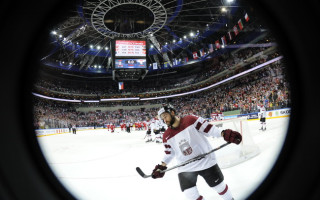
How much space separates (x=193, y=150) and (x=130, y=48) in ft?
26.7

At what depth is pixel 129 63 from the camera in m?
9.20

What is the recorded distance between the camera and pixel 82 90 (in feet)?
100

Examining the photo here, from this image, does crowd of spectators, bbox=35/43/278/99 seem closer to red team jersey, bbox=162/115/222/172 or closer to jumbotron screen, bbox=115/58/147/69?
jumbotron screen, bbox=115/58/147/69

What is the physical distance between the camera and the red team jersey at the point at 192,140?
191 centimetres

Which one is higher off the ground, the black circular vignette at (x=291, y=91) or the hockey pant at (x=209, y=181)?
the black circular vignette at (x=291, y=91)

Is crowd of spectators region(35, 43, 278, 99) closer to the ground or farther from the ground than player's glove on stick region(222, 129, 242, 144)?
farther from the ground

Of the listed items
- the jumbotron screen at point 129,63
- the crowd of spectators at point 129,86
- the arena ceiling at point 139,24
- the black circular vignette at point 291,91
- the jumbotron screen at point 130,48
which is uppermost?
the arena ceiling at point 139,24

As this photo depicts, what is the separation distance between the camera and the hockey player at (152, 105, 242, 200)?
6.18 feet

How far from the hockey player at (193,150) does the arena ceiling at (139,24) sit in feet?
4.71

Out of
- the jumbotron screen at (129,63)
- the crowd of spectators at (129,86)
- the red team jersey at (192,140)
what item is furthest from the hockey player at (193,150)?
the crowd of spectators at (129,86)

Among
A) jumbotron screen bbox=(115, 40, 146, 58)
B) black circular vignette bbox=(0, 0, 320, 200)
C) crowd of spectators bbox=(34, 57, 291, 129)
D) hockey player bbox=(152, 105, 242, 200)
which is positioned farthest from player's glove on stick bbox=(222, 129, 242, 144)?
crowd of spectators bbox=(34, 57, 291, 129)

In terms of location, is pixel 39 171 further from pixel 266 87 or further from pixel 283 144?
pixel 266 87

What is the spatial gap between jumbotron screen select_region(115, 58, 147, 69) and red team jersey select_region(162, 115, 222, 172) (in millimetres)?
7612

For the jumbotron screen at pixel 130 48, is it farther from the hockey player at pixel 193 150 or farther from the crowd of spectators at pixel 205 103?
the hockey player at pixel 193 150
